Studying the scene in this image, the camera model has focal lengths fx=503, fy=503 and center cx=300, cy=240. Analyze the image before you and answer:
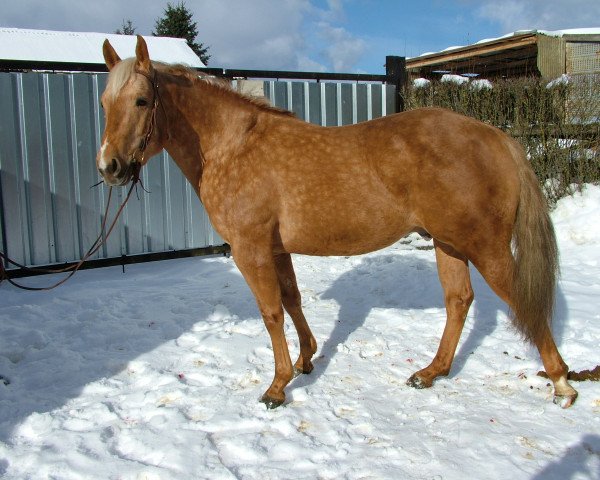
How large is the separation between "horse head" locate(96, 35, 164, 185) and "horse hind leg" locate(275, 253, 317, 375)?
120cm

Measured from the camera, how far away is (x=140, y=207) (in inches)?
250

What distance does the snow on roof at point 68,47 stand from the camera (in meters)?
17.5

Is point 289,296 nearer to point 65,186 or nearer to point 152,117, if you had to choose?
point 152,117

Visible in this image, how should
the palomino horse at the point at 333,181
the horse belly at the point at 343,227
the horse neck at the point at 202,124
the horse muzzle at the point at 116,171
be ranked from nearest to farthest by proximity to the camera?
the horse muzzle at the point at 116,171, the palomino horse at the point at 333,181, the horse belly at the point at 343,227, the horse neck at the point at 202,124

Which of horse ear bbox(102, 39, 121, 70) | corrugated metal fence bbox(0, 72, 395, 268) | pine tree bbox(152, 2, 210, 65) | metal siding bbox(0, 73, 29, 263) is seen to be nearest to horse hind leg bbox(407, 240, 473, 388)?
horse ear bbox(102, 39, 121, 70)

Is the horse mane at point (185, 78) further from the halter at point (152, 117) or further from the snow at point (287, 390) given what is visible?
the snow at point (287, 390)

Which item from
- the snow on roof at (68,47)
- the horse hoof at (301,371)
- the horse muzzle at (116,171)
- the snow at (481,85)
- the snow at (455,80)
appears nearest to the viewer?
the horse muzzle at (116,171)

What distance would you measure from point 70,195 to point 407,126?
4.38 metres

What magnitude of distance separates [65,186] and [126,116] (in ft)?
11.5

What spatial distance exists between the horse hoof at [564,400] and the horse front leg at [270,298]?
5.15 ft

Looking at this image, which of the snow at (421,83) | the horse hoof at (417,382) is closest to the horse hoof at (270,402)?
the horse hoof at (417,382)

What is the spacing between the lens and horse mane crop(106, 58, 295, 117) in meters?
2.79

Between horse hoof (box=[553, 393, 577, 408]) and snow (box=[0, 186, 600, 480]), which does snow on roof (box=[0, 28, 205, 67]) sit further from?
horse hoof (box=[553, 393, 577, 408])

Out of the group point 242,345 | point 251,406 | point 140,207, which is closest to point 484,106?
point 140,207
